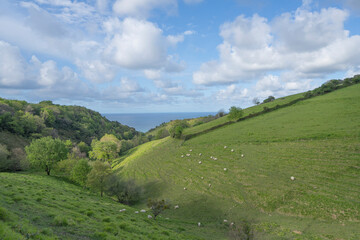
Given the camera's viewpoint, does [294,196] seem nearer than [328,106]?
Yes

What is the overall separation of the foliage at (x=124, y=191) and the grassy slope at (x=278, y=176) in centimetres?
A: 465

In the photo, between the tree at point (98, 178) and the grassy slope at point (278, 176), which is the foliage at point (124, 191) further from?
the grassy slope at point (278, 176)

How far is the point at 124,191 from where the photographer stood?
128ft

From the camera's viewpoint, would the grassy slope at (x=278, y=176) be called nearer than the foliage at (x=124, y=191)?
Yes

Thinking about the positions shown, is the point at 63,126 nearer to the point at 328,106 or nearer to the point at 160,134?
the point at 160,134

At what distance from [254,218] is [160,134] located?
100 m

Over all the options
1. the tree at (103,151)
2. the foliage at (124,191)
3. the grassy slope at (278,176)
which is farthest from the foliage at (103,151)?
the foliage at (124,191)

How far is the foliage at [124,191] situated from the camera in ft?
127

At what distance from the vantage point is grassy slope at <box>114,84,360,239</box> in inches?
953

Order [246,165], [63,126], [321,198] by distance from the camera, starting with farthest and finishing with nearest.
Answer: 1. [63,126]
2. [246,165]
3. [321,198]

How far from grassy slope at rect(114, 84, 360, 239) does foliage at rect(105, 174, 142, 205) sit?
4.65 metres

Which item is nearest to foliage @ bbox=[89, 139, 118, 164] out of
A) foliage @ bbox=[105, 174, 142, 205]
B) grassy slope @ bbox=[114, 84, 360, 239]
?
grassy slope @ bbox=[114, 84, 360, 239]

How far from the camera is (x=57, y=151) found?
2057 inches

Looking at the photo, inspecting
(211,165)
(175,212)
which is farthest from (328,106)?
(175,212)
